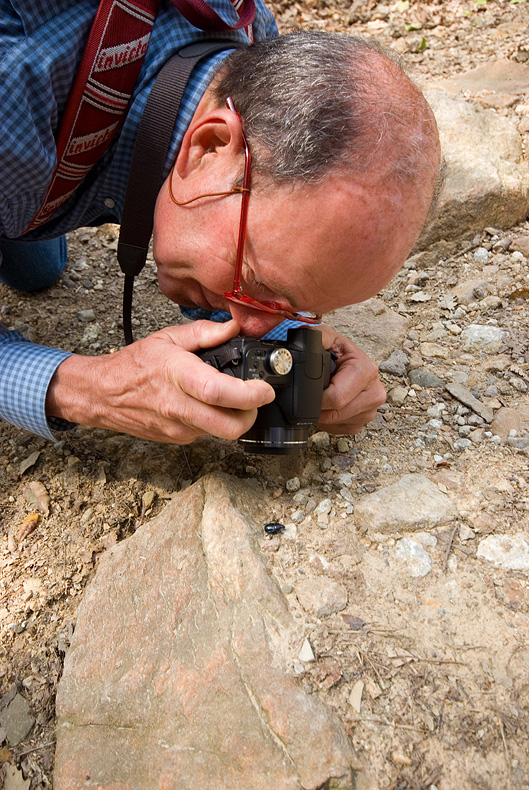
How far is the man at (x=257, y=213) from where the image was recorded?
1.33 m

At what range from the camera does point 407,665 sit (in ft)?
4.18

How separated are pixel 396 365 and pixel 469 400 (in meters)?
0.29

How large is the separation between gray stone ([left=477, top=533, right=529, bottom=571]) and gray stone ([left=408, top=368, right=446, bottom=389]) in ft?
2.21

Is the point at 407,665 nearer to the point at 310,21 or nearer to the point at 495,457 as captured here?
the point at 495,457

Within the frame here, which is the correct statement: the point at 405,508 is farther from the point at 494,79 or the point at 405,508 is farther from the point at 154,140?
the point at 494,79

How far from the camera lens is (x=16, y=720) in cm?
Answer: 141

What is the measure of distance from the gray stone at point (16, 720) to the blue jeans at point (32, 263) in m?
1.62

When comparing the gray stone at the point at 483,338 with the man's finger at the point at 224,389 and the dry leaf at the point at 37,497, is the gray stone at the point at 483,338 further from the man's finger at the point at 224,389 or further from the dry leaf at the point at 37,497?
the dry leaf at the point at 37,497

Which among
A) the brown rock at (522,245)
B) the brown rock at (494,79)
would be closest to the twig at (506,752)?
the brown rock at (522,245)

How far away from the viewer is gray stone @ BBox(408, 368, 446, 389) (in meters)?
2.08

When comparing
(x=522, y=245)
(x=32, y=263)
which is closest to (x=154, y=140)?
(x=32, y=263)

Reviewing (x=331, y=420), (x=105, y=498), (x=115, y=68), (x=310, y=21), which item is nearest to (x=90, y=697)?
(x=105, y=498)

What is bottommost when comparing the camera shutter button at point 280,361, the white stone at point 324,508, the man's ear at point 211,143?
the white stone at point 324,508

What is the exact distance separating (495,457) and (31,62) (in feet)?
5.08
